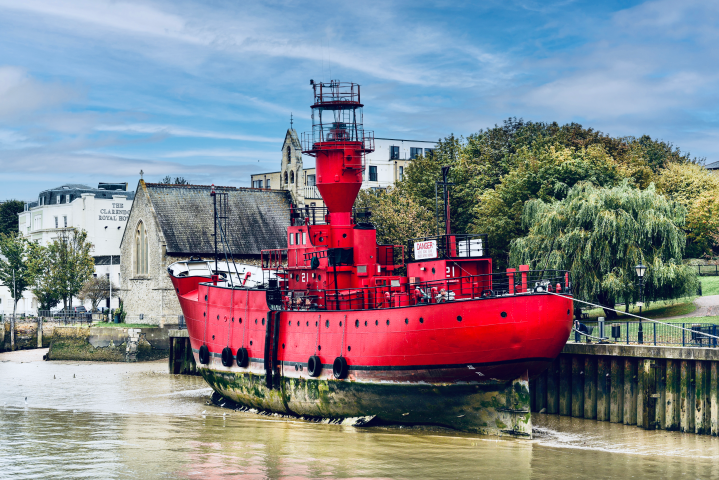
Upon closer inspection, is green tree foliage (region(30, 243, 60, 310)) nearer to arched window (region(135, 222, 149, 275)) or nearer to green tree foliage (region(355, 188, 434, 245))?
arched window (region(135, 222, 149, 275))

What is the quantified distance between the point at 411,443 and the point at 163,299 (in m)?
39.2

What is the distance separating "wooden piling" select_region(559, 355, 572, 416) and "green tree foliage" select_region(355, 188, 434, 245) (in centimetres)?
2229

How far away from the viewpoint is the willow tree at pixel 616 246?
39500 mm

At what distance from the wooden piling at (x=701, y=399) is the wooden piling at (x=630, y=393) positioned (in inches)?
94.8

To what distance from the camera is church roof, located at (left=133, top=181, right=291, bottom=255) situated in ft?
208

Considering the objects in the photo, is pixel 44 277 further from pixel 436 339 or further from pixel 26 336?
pixel 436 339

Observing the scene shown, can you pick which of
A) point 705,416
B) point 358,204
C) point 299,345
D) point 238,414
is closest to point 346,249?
point 299,345

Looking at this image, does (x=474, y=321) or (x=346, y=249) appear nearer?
(x=474, y=321)

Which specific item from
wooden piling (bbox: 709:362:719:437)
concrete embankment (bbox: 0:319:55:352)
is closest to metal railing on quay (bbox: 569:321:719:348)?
wooden piling (bbox: 709:362:719:437)

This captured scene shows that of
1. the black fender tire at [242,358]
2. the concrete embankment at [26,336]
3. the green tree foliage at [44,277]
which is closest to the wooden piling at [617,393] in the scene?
the black fender tire at [242,358]

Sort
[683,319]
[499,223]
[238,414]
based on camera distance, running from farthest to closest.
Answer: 1. [499,223]
2. [683,319]
3. [238,414]

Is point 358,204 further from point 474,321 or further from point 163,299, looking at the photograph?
point 474,321

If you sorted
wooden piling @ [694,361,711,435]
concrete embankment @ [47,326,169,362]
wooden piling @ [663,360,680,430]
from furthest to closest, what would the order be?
1. concrete embankment @ [47,326,169,362]
2. wooden piling @ [663,360,680,430]
3. wooden piling @ [694,361,711,435]

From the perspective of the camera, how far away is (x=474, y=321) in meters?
26.6
